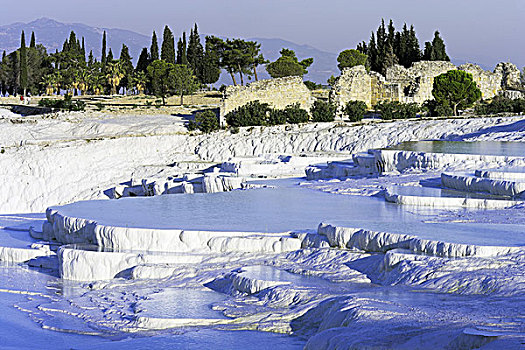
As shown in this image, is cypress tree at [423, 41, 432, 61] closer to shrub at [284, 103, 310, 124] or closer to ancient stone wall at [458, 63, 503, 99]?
ancient stone wall at [458, 63, 503, 99]

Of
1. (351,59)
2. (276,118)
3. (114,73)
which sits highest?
(114,73)

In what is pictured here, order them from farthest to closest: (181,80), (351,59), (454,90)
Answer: (351,59) → (181,80) → (454,90)

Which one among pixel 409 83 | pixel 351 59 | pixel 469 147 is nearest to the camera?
pixel 469 147

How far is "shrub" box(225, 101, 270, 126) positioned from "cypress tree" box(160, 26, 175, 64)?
20899 mm

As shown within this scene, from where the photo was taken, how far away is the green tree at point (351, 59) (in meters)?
41.0

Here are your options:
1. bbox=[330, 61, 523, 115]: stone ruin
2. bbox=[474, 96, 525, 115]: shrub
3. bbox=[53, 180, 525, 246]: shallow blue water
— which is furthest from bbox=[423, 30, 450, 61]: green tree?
bbox=[53, 180, 525, 246]: shallow blue water

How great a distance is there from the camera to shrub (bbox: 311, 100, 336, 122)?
26141 mm

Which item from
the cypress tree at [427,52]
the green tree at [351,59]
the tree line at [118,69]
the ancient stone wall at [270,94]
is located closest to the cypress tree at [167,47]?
the tree line at [118,69]

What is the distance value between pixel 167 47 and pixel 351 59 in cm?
1273

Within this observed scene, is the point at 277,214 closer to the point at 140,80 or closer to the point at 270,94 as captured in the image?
the point at 270,94

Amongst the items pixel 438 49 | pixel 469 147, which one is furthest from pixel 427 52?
pixel 469 147

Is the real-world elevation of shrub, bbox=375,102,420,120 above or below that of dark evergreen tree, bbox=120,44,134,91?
below

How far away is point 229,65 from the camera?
38250 millimetres

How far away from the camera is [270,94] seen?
27.7 m
